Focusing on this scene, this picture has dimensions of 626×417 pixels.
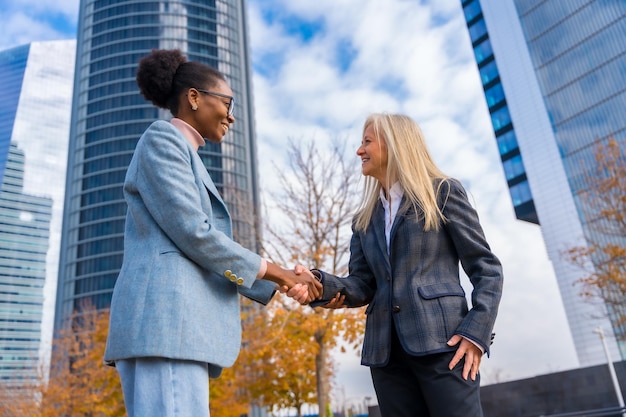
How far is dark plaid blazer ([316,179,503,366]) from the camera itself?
2156 millimetres

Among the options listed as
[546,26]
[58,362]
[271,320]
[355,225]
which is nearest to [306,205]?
[271,320]

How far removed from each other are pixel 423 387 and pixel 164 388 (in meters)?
1.03

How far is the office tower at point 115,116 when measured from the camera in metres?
69.8

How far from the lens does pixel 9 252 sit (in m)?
59.9

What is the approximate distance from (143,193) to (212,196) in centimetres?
31

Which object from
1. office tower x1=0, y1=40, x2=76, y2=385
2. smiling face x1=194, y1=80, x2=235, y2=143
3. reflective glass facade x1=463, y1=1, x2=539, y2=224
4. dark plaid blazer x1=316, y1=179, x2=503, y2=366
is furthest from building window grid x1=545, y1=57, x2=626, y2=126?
office tower x1=0, y1=40, x2=76, y2=385

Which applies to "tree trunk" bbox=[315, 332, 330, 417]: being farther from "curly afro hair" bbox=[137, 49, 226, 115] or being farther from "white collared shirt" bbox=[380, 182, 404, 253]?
"curly afro hair" bbox=[137, 49, 226, 115]

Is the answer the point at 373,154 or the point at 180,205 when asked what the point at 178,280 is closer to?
the point at 180,205

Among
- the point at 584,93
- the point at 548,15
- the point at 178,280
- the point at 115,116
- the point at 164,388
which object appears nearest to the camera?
the point at 164,388

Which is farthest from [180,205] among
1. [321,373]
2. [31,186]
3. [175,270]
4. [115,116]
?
[115,116]

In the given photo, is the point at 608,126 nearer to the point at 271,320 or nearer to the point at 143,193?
the point at 271,320

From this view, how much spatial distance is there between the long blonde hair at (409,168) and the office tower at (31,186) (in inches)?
2386

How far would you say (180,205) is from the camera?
2135mm

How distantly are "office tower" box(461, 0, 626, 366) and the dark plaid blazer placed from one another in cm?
4345
